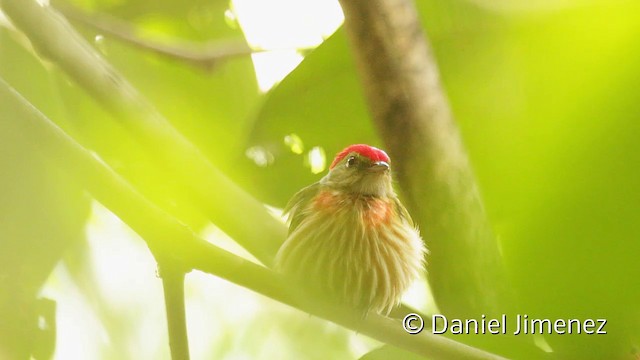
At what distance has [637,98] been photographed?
467mm

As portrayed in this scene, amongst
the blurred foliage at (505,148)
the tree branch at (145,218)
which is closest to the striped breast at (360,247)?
the blurred foliage at (505,148)

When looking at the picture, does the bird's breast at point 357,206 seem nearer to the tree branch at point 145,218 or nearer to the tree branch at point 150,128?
the tree branch at point 150,128

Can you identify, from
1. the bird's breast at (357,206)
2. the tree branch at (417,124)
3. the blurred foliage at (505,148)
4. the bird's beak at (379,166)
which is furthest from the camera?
the bird's breast at (357,206)

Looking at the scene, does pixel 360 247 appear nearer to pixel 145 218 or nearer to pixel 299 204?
pixel 299 204

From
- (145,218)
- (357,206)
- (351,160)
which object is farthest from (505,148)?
(357,206)

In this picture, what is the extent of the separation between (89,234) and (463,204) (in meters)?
0.29

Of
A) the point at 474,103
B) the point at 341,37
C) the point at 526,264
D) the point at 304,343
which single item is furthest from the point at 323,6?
the point at 526,264

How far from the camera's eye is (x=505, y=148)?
0.49 metres

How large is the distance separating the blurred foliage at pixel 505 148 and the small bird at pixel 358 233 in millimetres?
84

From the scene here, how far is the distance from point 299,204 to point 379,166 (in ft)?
0.38

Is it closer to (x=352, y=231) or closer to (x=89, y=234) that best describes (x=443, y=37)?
(x=352, y=231)

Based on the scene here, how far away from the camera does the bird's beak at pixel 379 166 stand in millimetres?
801

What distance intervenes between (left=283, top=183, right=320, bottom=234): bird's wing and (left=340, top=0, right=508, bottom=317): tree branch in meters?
0.13

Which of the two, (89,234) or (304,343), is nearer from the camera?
(89,234)
